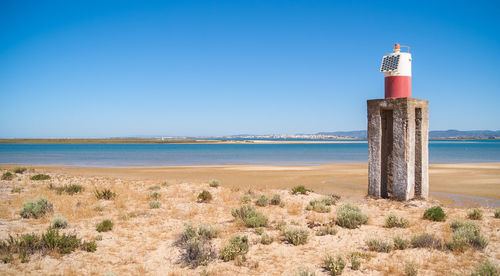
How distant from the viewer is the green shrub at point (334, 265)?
510cm

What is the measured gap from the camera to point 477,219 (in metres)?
8.07

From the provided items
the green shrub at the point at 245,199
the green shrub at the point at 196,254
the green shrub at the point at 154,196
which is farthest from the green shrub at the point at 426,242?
the green shrub at the point at 154,196

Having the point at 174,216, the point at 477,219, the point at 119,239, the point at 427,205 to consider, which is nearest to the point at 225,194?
the point at 174,216

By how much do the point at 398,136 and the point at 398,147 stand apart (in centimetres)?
38

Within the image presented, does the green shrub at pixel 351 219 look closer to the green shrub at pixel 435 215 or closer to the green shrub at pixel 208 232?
the green shrub at pixel 435 215

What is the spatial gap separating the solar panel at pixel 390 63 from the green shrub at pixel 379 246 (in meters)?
6.43

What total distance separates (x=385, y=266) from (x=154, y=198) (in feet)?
29.2

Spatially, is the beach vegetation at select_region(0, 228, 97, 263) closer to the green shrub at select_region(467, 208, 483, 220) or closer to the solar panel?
the green shrub at select_region(467, 208, 483, 220)

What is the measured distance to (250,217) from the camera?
839 centimetres

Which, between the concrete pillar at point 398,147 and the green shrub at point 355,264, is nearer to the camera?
the green shrub at point 355,264

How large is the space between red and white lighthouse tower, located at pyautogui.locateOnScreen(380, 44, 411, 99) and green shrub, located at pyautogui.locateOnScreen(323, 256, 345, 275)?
7076 mm

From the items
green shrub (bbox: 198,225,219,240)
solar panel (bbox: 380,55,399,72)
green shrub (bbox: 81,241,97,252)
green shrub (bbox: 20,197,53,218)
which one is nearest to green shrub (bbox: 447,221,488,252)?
green shrub (bbox: 198,225,219,240)

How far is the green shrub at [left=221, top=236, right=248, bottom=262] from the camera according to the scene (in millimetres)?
5846

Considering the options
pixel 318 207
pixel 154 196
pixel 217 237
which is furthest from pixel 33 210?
pixel 318 207
